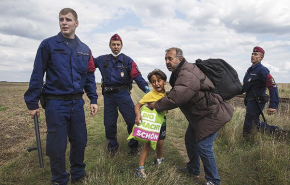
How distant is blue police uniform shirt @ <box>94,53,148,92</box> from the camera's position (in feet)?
14.5

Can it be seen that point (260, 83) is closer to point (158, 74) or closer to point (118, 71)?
point (158, 74)

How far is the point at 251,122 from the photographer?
17.1ft

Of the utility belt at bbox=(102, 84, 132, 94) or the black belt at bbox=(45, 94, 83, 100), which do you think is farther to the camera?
the utility belt at bbox=(102, 84, 132, 94)

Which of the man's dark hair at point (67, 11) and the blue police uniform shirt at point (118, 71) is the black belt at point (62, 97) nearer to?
the man's dark hair at point (67, 11)

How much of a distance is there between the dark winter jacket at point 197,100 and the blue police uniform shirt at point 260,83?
2.34 m

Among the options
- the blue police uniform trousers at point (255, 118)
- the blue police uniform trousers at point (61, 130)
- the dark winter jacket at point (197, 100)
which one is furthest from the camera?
the blue police uniform trousers at point (255, 118)

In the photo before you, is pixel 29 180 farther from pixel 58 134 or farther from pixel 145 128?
pixel 145 128

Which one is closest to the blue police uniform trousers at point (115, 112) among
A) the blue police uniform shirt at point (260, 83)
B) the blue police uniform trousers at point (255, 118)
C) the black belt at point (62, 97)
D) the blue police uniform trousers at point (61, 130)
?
the blue police uniform trousers at point (61, 130)

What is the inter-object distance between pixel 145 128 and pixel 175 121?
16.4ft

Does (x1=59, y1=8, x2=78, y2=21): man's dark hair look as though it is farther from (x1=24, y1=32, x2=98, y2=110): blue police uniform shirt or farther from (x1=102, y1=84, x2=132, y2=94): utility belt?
(x1=102, y1=84, x2=132, y2=94): utility belt

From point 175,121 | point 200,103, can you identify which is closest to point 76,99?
point 200,103

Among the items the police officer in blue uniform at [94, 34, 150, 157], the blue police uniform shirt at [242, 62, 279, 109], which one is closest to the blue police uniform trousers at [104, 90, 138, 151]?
the police officer in blue uniform at [94, 34, 150, 157]

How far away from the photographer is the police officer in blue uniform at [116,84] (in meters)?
4.43

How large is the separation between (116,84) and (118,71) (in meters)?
0.28
